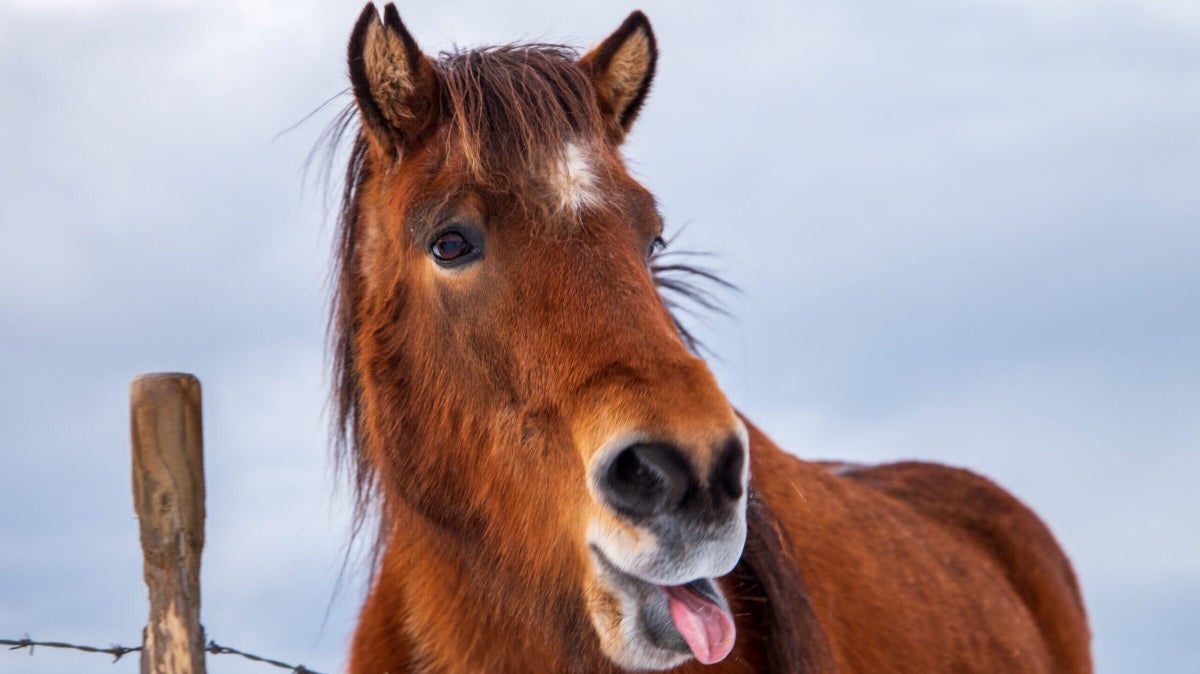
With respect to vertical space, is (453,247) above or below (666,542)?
above

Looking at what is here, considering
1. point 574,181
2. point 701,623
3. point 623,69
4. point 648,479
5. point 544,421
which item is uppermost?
point 623,69

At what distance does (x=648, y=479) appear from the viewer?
3004 millimetres

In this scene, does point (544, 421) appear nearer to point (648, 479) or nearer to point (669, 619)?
point (648, 479)

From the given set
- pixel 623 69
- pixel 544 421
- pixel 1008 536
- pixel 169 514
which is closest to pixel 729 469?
pixel 544 421

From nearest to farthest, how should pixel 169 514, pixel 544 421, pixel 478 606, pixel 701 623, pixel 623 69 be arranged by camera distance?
pixel 701 623
pixel 544 421
pixel 169 514
pixel 478 606
pixel 623 69

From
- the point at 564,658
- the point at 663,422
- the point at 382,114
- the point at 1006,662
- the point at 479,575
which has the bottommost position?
the point at 1006,662

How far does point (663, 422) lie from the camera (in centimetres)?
298

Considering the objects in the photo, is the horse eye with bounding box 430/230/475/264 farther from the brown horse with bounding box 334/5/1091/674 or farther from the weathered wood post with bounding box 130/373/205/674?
the weathered wood post with bounding box 130/373/205/674

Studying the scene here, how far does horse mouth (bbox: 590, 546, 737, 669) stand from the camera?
3.16m

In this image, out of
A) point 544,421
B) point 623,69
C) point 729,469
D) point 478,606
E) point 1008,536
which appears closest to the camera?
point 729,469

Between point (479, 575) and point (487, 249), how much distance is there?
104 centimetres

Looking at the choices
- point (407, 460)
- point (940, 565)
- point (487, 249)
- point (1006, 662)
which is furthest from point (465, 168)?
point (1006, 662)

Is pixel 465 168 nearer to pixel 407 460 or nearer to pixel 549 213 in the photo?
pixel 549 213

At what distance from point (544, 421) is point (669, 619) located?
66 centimetres
